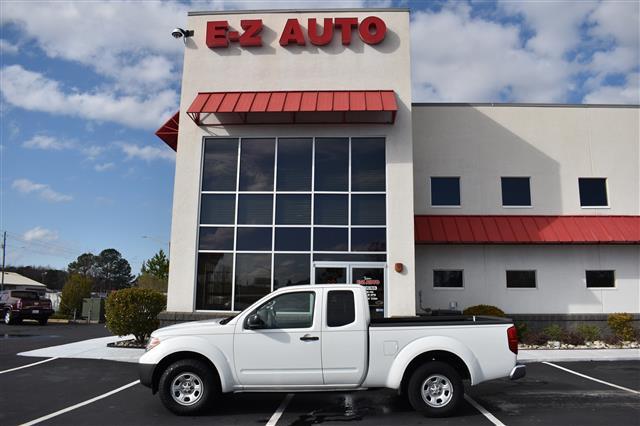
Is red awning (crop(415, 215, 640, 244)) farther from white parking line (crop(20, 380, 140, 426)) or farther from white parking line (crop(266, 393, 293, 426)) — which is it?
white parking line (crop(20, 380, 140, 426))

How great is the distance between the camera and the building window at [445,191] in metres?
17.6

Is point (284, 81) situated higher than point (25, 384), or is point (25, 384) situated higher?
point (284, 81)

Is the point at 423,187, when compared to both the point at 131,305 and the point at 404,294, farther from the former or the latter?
the point at 131,305

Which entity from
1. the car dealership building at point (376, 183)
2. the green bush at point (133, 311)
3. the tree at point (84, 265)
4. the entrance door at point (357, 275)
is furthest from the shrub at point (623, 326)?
the tree at point (84, 265)

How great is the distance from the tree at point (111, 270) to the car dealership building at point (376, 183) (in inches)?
3989

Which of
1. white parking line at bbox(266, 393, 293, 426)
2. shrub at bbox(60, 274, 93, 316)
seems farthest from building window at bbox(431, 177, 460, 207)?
shrub at bbox(60, 274, 93, 316)

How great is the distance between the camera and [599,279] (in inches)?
658

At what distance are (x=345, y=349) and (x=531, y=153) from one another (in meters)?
13.4

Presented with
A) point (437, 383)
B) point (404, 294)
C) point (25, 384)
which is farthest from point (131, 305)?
point (437, 383)

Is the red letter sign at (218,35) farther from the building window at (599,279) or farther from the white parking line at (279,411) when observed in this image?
the building window at (599,279)

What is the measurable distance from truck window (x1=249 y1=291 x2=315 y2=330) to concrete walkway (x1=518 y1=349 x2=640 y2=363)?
7353 millimetres

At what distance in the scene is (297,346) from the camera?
7219 mm

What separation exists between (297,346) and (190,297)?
8086 mm

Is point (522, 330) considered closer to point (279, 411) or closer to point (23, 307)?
point (279, 411)
